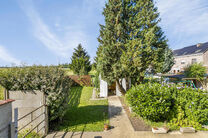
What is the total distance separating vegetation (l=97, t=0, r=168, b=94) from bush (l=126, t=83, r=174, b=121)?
258 centimetres

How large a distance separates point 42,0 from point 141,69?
25.9 ft

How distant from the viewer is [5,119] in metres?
2.54

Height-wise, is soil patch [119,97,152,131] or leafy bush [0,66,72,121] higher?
leafy bush [0,66,72,121]

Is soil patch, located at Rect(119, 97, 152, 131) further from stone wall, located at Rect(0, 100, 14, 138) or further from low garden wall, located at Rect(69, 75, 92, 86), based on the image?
low garden wall, located at Rect(69, 75, 92, 86)

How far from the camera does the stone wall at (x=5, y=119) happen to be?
2400mm

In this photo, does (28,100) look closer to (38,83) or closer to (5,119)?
(38,83)

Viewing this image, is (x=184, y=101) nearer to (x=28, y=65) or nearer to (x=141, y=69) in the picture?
(x=141, y=69)

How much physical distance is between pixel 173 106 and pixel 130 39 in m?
5.16

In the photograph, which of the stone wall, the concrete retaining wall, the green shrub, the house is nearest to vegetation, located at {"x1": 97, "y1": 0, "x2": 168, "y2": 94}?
the green shrub

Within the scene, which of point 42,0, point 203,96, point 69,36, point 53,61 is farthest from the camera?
point 69,36

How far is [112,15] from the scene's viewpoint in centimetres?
740

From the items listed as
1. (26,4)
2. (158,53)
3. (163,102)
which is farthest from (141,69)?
(26,4)

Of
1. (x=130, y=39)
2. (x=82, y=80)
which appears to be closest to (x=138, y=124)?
(x=130, y=39)

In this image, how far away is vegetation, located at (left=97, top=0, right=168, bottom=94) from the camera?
711 centimetres
